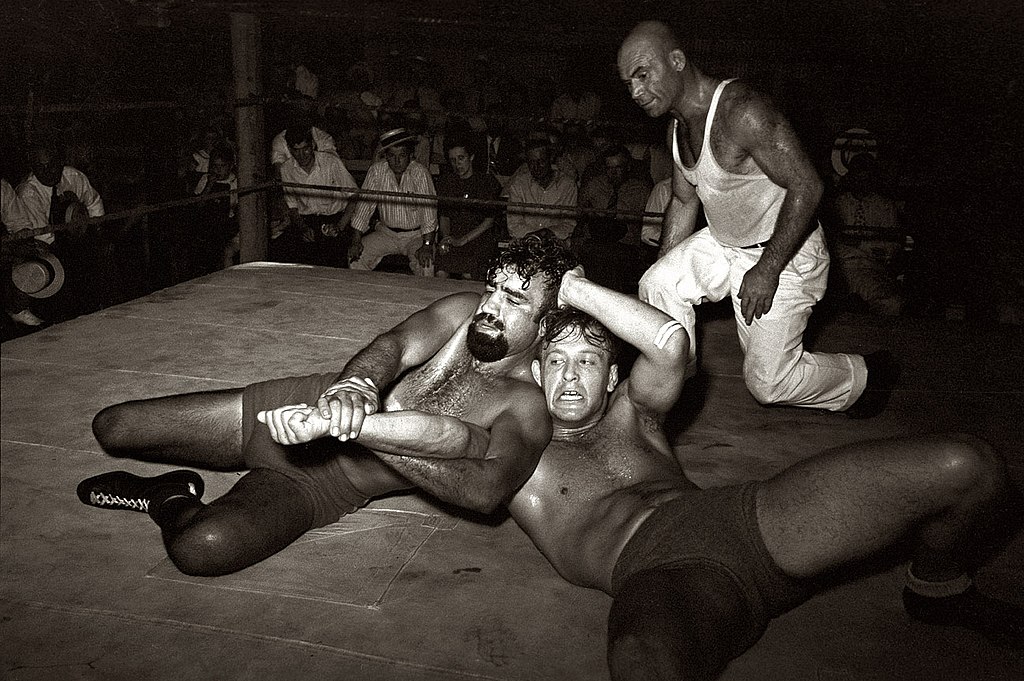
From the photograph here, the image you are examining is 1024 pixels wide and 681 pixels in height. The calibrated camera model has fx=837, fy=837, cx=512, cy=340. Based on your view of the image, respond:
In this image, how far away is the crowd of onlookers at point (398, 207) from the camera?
5.30m

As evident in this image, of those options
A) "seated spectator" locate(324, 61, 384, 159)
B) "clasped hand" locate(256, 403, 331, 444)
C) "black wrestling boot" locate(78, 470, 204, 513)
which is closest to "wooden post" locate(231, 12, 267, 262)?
"seated spectator" locate(324, 61, 384, 159)

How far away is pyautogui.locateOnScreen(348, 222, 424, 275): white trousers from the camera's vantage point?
6301 millimetres

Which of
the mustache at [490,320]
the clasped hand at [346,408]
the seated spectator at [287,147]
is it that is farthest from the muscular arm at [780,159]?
the seated spectator at [287,147]

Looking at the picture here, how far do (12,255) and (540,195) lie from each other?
11.4 feet

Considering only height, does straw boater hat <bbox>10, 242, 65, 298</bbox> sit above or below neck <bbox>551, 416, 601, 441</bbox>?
below

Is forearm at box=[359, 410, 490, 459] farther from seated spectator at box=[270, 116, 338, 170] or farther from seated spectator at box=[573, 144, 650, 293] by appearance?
seated spectator at box=[270, 116, 338, 170]

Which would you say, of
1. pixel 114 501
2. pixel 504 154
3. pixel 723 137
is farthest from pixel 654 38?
pixel 504 154

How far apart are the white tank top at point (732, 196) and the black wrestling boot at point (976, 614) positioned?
1424 millimetres

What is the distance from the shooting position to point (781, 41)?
838cm

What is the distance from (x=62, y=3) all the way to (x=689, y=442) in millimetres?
5929

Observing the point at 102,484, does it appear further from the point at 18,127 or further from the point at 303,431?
the point at 18,127

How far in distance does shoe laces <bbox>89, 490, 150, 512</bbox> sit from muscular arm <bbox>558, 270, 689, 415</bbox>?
1456 millimetres

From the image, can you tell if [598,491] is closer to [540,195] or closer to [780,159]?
[780,159]

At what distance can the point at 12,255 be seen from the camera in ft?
16.4
